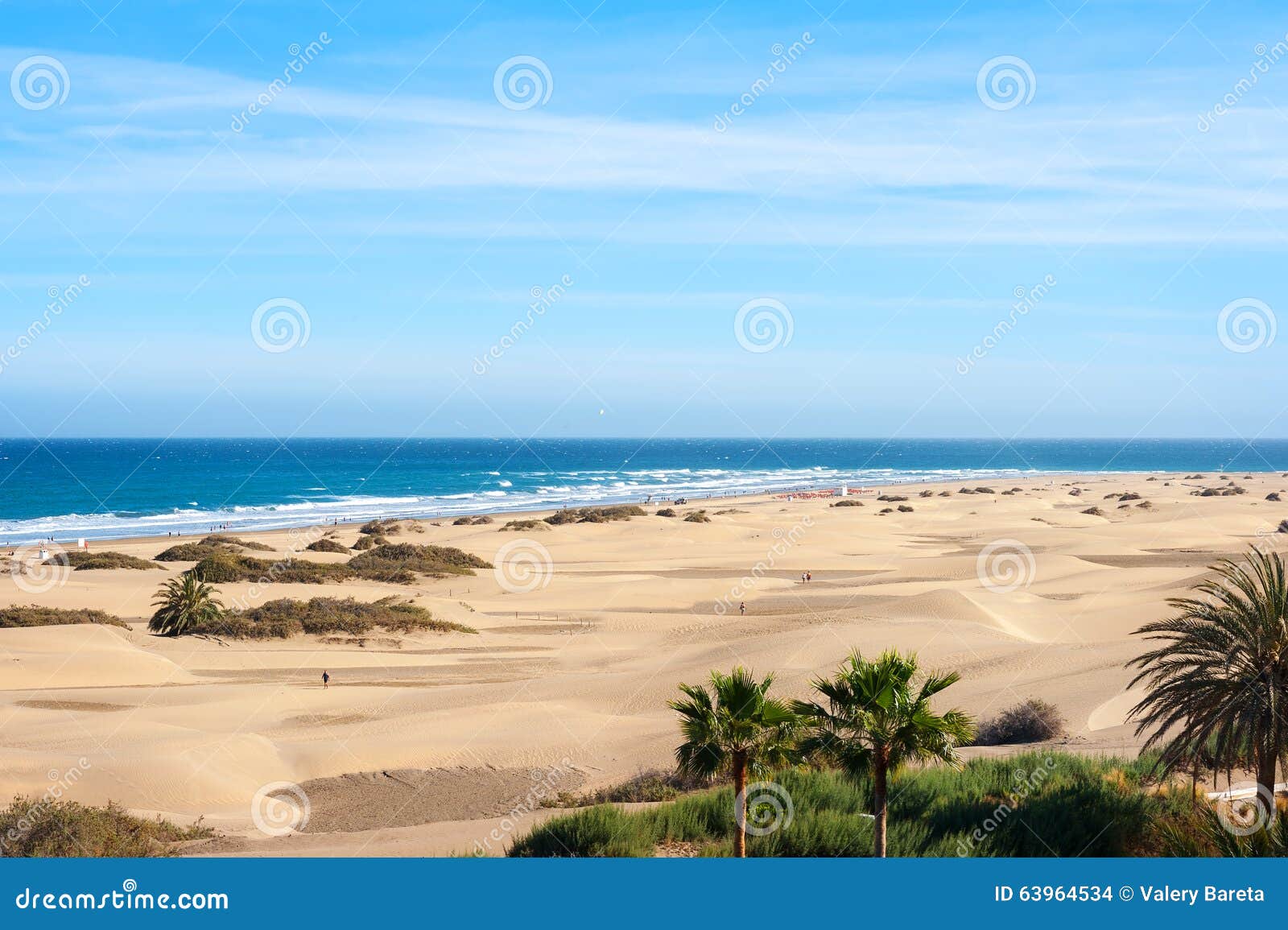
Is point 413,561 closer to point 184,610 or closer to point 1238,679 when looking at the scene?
point 184,610

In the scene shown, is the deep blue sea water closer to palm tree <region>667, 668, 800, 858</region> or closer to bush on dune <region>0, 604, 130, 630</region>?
bush on dune <region>0, 604, 130, 630</region>

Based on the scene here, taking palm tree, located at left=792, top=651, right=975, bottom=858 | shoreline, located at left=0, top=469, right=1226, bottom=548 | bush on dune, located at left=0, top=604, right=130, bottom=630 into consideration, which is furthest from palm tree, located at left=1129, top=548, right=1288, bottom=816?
shoreline, located at left=0, top=469, right=1226, bottom=548

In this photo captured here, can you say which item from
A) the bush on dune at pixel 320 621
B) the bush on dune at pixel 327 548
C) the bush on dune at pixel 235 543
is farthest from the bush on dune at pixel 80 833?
the bush on dune at pixel 235 543

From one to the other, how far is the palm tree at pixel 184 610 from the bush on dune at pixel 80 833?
19.9 m

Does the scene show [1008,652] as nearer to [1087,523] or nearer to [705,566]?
[705,566]

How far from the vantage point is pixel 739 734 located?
471 inches

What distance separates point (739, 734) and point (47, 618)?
33.3 m

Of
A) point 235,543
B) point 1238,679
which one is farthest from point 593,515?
point 1238,679

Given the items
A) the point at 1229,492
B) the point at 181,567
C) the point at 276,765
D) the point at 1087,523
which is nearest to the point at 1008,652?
the point at 276,765

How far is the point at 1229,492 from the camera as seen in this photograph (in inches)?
3659

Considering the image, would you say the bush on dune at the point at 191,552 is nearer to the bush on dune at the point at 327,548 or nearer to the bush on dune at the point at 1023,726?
the bush on dune at the point at 327,548

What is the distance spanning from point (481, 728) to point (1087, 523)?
61311 mm

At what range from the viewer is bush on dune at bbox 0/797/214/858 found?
558 inches

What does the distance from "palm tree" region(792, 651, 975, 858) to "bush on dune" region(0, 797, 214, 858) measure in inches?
390
